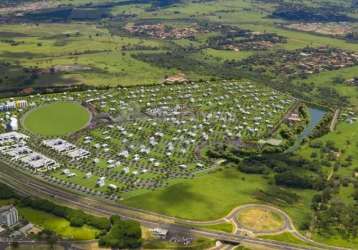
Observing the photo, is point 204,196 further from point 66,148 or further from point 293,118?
point 293,118

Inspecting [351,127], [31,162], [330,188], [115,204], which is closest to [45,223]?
[115,204]

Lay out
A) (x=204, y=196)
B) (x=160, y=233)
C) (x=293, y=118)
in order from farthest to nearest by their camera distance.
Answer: (x=293, y=118) → (x=204, y=196) → (x=160, y=233)

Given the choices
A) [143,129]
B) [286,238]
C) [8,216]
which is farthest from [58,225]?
[143,129]

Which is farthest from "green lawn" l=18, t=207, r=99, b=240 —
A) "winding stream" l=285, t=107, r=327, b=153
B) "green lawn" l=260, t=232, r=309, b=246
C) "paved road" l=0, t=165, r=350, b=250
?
"winding stream" l=285, t=107, r=327, b=153

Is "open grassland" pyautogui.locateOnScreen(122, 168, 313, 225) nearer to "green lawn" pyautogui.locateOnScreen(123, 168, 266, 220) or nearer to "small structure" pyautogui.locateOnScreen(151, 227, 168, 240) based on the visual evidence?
"green lawn" pyautogui.locateOnScreen(123, 168, 266, 220)

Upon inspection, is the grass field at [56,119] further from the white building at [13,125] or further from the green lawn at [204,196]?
the green lawn at [204,196]

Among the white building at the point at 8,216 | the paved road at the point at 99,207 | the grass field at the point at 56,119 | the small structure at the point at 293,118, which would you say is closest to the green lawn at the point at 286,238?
the paved road at the point at 99,207

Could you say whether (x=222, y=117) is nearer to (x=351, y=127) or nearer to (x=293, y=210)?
(x=351, y=127)
